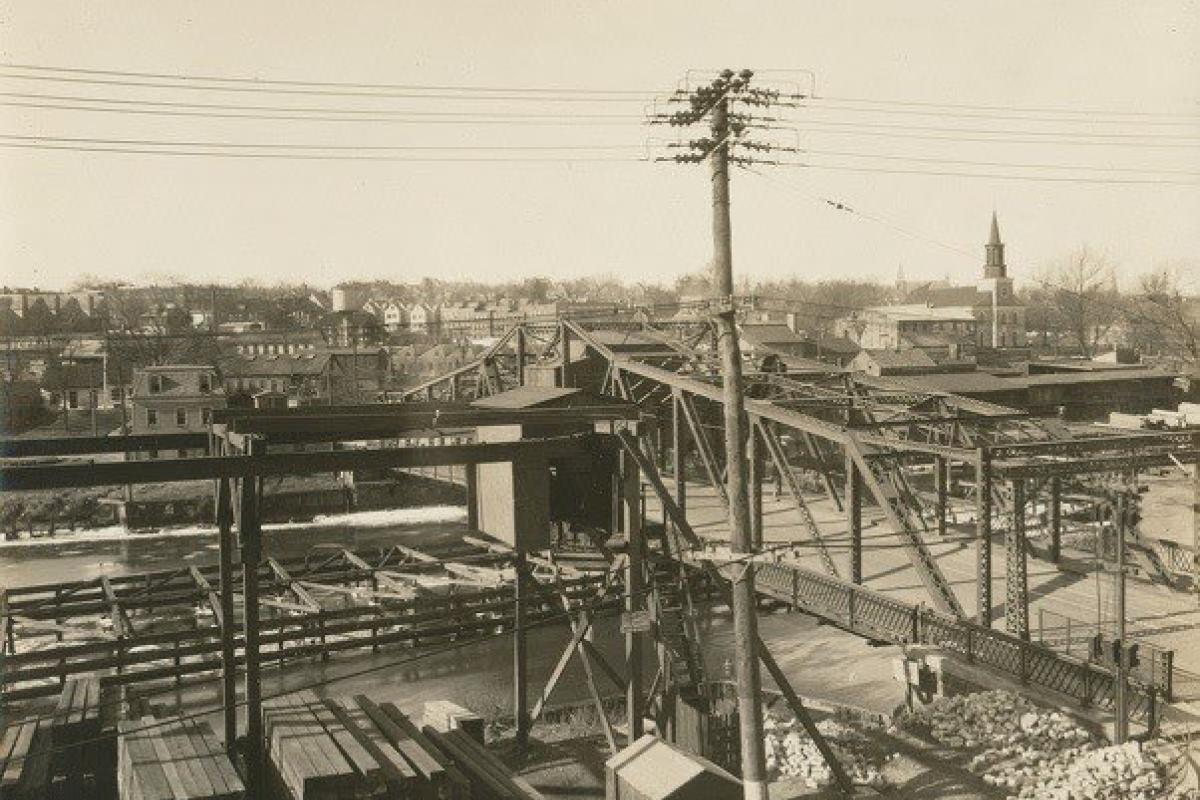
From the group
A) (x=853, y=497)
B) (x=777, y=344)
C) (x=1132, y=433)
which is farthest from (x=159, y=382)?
(x=1132, y=433)

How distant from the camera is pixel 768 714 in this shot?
2012 centimetres

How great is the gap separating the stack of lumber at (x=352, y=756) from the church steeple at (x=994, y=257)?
14754 centimetres

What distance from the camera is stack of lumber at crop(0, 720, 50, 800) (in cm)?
1098

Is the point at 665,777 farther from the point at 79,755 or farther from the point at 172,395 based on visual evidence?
the point at 172,395

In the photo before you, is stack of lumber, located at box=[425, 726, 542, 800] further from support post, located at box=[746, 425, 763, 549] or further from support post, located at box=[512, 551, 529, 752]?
support post, located at box=[746, 425, 763, 549]

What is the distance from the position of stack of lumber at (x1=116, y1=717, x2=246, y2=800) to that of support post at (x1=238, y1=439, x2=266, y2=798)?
50cm

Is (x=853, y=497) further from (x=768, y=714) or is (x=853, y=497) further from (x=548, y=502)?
(x=548, y=502)

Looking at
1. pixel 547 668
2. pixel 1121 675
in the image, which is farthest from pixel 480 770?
pixel 547 668

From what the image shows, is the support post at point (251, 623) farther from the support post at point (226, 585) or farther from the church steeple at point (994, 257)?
the church steeple at point (994, 257)

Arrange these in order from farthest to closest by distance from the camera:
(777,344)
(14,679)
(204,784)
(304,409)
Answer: (777,344) < (14,679) < (304,409) < (204,784)

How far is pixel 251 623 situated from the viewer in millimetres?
12016

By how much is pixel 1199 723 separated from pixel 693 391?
14834 millimetres

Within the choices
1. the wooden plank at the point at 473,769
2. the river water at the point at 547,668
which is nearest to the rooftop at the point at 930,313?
the river water at the point at 547,668

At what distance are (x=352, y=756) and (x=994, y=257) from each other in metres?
153
